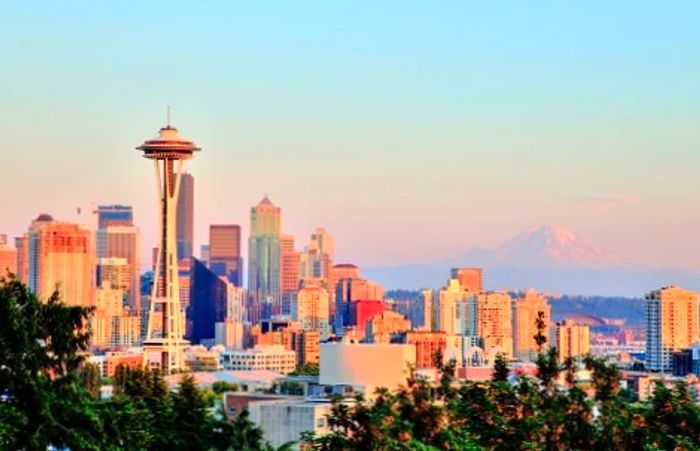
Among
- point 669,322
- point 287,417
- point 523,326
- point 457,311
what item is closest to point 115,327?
point 457,311

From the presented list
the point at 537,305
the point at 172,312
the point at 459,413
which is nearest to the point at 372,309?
the point at 537,305

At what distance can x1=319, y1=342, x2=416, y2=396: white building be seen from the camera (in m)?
38.8

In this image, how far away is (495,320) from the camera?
464 feet

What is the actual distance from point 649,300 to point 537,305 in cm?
932

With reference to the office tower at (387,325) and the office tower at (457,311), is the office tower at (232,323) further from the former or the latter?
the office tower at (457,311)

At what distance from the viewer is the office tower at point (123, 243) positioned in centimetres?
16312

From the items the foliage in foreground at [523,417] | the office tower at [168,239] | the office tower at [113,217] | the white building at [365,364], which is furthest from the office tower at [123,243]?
the foliage in foreground at [523,417]

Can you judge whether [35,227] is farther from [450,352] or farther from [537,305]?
[450,352]

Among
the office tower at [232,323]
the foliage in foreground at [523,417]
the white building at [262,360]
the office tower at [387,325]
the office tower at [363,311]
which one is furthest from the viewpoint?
the office tower at [363,311]

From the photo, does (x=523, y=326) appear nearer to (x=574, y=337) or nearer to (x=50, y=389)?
(x=574, y=337)

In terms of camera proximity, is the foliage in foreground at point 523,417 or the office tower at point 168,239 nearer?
the foliage in foreground at point 523,417

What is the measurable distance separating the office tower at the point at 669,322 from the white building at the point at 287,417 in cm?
8564

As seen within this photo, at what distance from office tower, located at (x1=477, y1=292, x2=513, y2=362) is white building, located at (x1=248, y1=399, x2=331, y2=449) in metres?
92.3

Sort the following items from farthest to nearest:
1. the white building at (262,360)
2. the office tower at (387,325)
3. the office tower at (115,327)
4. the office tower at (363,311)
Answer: the office tower at (363,311)
the office tower at (115,327)
the office tower at (387,325)
the white building at (262,360)
